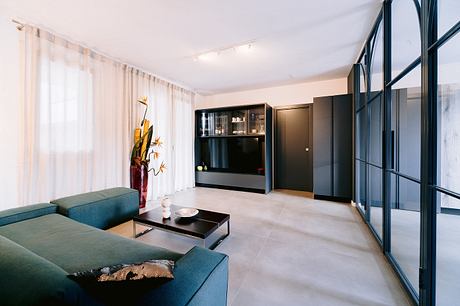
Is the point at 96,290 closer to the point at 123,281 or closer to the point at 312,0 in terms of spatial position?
the point at 123,281

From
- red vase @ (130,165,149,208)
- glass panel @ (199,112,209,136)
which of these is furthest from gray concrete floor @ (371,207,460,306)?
glass panel @ (199,112,209,136)

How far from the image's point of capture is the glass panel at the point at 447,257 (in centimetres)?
136

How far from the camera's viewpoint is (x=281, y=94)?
4.99 m

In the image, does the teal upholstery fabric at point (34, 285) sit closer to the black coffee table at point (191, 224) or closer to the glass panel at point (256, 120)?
the black coffee table at point (191, 224)

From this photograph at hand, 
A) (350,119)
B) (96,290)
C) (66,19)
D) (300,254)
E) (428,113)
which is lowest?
(300,254)

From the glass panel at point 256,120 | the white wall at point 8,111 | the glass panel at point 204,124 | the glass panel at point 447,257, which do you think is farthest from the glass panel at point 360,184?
the white wall at point 8,111

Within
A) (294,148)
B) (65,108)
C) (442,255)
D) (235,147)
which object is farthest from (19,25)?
(442,255)

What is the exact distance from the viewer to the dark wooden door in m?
4.71

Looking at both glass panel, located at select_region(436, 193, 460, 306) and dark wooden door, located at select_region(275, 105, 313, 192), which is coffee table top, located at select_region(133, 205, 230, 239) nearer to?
glass panel, located at select_region(436, 193, 460, 306)

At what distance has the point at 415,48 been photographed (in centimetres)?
155

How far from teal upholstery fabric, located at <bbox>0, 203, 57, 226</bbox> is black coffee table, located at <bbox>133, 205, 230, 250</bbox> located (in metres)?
0.85

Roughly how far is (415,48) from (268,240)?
2323mm

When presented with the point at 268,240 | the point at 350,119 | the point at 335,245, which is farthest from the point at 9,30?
the point at 350,119

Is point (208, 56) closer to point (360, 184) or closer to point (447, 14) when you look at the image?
point (447, 14)
